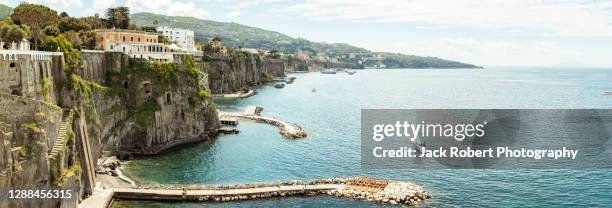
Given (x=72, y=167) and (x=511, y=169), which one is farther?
(x=511, y=169)

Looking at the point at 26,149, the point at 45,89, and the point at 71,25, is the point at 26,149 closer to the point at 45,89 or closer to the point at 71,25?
the point at 45,89

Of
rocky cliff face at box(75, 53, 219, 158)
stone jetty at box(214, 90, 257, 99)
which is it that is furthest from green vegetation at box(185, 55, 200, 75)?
stone jetty at box(214, 90, 257, 99)

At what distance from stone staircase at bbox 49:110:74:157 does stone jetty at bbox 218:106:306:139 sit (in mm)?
46689

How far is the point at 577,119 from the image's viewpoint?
116562mm

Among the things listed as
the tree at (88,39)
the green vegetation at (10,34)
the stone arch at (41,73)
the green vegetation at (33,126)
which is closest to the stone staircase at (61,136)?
the green vegetation at (33,126)

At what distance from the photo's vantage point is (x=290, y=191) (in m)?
60.9

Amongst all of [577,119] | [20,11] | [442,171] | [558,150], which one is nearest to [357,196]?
[442,171]

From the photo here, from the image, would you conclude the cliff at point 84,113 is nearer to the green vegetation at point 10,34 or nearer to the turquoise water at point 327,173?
the turquoise water at point 327,173

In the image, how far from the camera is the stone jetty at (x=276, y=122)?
98062 mm

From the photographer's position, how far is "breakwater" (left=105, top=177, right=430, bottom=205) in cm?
5859

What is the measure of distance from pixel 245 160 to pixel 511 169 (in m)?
36.0

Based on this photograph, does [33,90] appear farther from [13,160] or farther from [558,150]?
[558,150]

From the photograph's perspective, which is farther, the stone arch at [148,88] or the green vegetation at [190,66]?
the green vegetation at [190,66]

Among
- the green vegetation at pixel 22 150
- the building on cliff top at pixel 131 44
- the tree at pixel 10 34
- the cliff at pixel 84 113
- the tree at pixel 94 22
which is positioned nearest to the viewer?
the green vegetation at pixel 22 150
